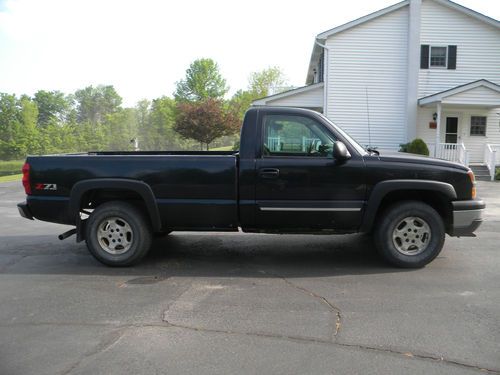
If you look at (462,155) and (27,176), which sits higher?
(27,176)

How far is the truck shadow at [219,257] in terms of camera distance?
572 cm

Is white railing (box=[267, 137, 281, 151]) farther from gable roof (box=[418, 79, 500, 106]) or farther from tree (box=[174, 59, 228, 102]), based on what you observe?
tree (box=[174, 59, 228, 102])

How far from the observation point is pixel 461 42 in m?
20.9

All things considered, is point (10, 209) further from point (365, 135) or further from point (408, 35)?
point (408, 35)

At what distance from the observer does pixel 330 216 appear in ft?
18.4

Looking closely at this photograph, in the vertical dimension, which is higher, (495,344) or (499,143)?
(499,143)

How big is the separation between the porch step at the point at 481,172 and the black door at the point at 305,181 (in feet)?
48.8

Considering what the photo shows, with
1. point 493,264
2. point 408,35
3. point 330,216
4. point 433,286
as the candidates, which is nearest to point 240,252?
point 330,216

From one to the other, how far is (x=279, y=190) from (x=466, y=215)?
230cm

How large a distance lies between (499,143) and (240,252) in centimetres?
1818

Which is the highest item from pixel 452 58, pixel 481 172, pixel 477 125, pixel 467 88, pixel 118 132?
pixel 452 58

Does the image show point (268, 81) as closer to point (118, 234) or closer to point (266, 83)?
point (266, 83)

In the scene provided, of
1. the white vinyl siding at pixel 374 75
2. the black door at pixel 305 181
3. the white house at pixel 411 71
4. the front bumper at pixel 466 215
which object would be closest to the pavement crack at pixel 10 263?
the black door at pixel 305 181

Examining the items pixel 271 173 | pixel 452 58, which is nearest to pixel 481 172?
pixel 452 58
